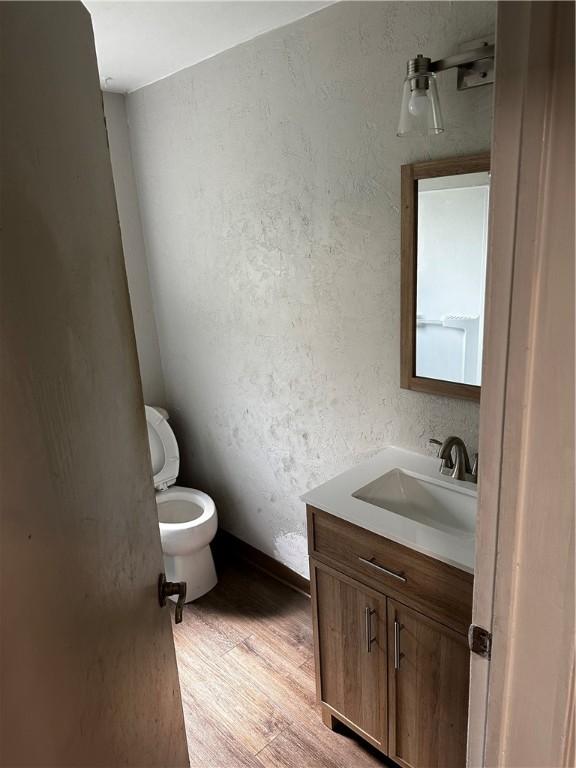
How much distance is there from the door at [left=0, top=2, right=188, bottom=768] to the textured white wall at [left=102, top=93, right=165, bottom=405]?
5.67 feet

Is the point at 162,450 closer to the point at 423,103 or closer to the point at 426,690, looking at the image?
the point at 426,690

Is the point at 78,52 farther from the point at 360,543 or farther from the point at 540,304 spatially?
the point at 360,543

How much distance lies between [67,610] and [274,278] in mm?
1638

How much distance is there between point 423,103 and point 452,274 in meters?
0.48

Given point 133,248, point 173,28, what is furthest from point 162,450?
point 173,28

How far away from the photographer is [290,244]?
205cm

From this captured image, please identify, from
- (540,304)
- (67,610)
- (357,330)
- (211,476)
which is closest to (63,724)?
(67,610)

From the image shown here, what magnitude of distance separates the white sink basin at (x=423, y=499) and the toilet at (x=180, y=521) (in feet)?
3.24

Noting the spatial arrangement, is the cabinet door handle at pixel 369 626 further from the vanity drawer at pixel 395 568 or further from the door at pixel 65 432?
the door at pixel 65 432

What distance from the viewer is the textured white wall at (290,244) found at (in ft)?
5.42

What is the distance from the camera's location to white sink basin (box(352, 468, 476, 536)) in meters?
1.63

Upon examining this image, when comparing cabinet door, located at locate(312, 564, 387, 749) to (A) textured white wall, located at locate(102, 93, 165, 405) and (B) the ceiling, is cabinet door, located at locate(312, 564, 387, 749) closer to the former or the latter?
(A) textured white wall, located at locate(102, 93, 165, 405)

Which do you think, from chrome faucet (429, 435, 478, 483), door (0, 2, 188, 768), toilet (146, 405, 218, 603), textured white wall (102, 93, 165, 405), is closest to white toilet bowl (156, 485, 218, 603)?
toilet (146, 405, 218, 603)

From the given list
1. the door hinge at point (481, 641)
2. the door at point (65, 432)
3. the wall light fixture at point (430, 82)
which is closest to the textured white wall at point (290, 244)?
the wall light fixture at point (430, 82)
